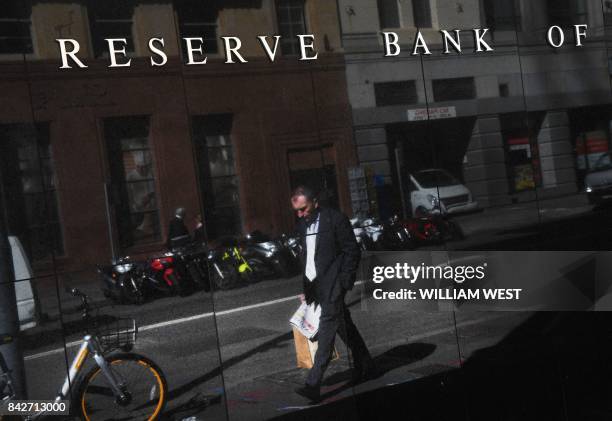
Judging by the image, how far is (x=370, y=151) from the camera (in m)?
5.96

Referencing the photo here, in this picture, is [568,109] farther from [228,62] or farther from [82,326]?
[82,326]

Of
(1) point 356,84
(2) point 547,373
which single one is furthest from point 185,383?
(2) point 547,373

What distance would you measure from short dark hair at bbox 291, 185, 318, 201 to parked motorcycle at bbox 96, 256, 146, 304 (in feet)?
3.75

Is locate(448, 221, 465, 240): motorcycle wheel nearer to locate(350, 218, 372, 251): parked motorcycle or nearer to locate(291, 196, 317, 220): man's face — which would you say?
locate(350, 218, 372, 251): parked motorcycle

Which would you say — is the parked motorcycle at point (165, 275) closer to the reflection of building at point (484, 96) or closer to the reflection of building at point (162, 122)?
the reflection of building at point (162, 122)

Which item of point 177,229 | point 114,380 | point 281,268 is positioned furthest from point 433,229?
point 114,380

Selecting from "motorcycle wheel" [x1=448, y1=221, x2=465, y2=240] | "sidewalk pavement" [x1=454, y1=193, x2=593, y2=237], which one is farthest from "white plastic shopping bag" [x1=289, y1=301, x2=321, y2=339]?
"sidewalk pavement" [x1=454, y1=193, x2=593, y2=237]

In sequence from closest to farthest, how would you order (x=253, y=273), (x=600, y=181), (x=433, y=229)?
(x=253, y=273) < (x=433, y=229) < (x=600, y=181)

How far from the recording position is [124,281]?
5.09 m

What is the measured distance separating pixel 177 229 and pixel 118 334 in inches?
28.2

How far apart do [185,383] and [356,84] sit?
91.0 inches

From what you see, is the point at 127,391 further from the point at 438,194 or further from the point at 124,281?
the point at 438,194

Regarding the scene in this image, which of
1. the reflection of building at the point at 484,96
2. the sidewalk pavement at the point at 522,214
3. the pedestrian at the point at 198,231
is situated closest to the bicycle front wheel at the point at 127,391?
the pedestrian at the point at 198,231

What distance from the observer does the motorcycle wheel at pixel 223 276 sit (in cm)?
537
